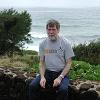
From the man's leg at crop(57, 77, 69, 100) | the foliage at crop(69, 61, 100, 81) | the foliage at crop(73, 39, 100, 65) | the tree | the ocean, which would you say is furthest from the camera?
the ocean

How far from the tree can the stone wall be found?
17556mm

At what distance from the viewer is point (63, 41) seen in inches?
266

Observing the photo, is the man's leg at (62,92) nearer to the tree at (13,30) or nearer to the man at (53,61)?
the man at (53,61)

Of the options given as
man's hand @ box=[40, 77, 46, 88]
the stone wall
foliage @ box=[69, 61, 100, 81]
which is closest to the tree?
foliage @ box=[69, 61, 100, 81]

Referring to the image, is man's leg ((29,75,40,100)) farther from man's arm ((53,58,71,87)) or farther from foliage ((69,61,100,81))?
foliage ((69,61,100,81))

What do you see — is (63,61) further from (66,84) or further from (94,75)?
(94,75)

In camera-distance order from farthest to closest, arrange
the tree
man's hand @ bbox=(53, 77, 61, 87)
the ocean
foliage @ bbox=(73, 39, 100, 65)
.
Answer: the ocean, the tree, foliage @ bbox=(73, 39, 100, 65), man's hand @ bbox=(53, 77, 61, 87)

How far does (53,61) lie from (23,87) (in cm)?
95

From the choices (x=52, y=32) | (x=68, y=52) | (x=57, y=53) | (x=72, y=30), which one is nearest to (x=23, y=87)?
(x=57, y=53)

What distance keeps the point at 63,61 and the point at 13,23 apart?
2137 centimetres

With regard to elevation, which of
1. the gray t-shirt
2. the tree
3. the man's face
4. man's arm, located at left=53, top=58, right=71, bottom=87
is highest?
the man's face

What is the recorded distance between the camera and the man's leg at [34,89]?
21.7 feet

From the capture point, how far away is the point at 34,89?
662 cm

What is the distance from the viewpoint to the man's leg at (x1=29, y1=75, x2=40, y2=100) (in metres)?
6.61
